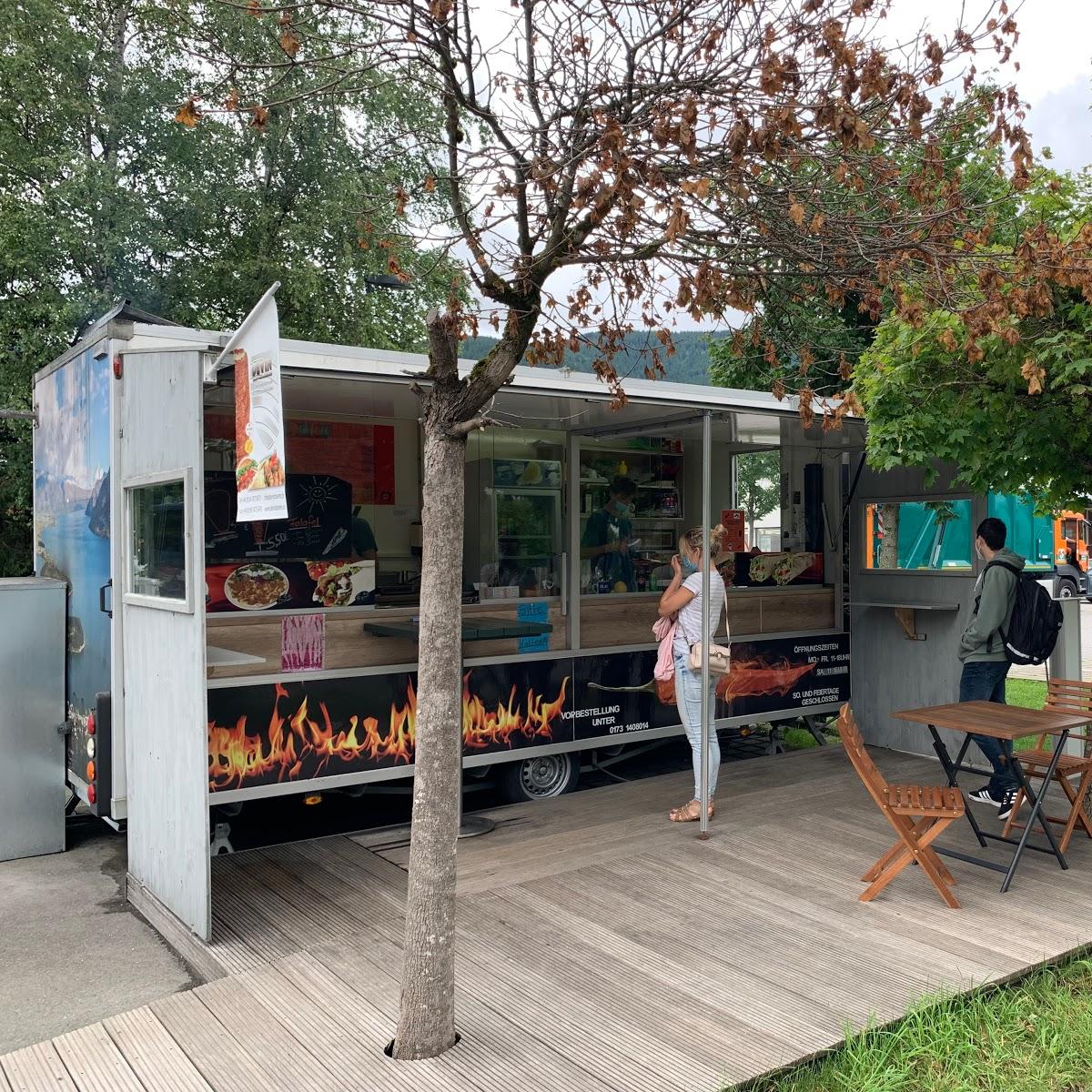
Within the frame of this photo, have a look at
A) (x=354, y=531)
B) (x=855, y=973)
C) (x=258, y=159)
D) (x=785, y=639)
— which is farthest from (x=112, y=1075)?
(x=258, y=159)

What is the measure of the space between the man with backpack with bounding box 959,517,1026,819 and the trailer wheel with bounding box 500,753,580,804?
2.48 metres

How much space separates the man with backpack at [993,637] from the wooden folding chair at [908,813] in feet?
4.33

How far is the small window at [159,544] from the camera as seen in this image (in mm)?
4418

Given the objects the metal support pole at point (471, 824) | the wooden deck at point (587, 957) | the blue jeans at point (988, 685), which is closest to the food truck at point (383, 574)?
the metal support pole at point (471, 824)

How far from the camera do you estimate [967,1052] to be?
3.40 meters

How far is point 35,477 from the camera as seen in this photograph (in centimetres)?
689

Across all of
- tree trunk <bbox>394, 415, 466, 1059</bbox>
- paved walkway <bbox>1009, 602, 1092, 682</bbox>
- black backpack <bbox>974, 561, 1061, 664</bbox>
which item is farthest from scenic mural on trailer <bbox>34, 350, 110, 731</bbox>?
paved walkway <bbox>1009, 602, 1092, 682</bbox>

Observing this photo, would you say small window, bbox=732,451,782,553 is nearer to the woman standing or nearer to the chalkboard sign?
the woman standing

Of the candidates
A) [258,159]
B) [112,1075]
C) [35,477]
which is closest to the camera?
[112,1075]

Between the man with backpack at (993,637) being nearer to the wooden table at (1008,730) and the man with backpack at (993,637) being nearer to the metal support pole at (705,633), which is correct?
the wooden table at (1008,730)

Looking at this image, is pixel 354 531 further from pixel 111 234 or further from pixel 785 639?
pixel 111 234

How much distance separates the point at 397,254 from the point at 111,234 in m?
11.6

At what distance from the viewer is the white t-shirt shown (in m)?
5.85

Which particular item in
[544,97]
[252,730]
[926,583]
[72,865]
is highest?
[544,97]
